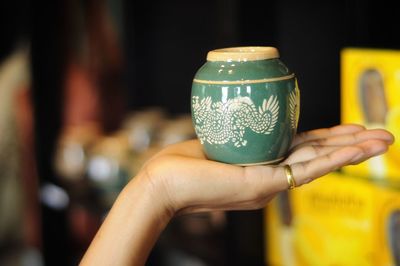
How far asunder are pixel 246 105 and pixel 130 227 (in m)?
0.28

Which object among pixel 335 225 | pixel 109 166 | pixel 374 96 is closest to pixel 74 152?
pixel 109 166

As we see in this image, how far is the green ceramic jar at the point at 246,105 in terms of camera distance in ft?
3.42

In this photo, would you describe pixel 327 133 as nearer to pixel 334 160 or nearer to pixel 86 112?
pixel 334 160

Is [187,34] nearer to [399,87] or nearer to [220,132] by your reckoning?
[399,87]

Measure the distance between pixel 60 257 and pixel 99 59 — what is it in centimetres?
89

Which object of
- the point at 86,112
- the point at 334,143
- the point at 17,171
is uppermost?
the point at 334,143

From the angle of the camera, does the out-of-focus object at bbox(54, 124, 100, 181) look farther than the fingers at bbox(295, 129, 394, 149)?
Yes

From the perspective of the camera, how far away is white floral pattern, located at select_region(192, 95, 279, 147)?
3.43 feet

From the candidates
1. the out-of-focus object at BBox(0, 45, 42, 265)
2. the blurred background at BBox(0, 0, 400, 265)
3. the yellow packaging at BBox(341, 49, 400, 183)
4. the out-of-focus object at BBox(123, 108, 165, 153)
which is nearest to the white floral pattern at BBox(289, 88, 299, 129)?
the yellow packaging at BBox(341, 49, 400, 183)

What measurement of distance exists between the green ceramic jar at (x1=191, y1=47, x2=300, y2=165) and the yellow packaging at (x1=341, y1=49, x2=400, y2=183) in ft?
1.40

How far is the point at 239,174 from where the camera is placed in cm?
103

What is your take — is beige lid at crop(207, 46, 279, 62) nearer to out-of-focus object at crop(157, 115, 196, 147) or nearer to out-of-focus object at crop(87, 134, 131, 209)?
out-of-focus object at crop(157, 115, 196, 147)

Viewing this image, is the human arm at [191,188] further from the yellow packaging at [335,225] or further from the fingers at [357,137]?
the yellow packaging at [335,225]

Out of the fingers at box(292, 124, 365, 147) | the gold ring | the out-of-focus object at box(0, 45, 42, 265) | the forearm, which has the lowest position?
the out-of-focus object at box(0, 45, 42, 265)
